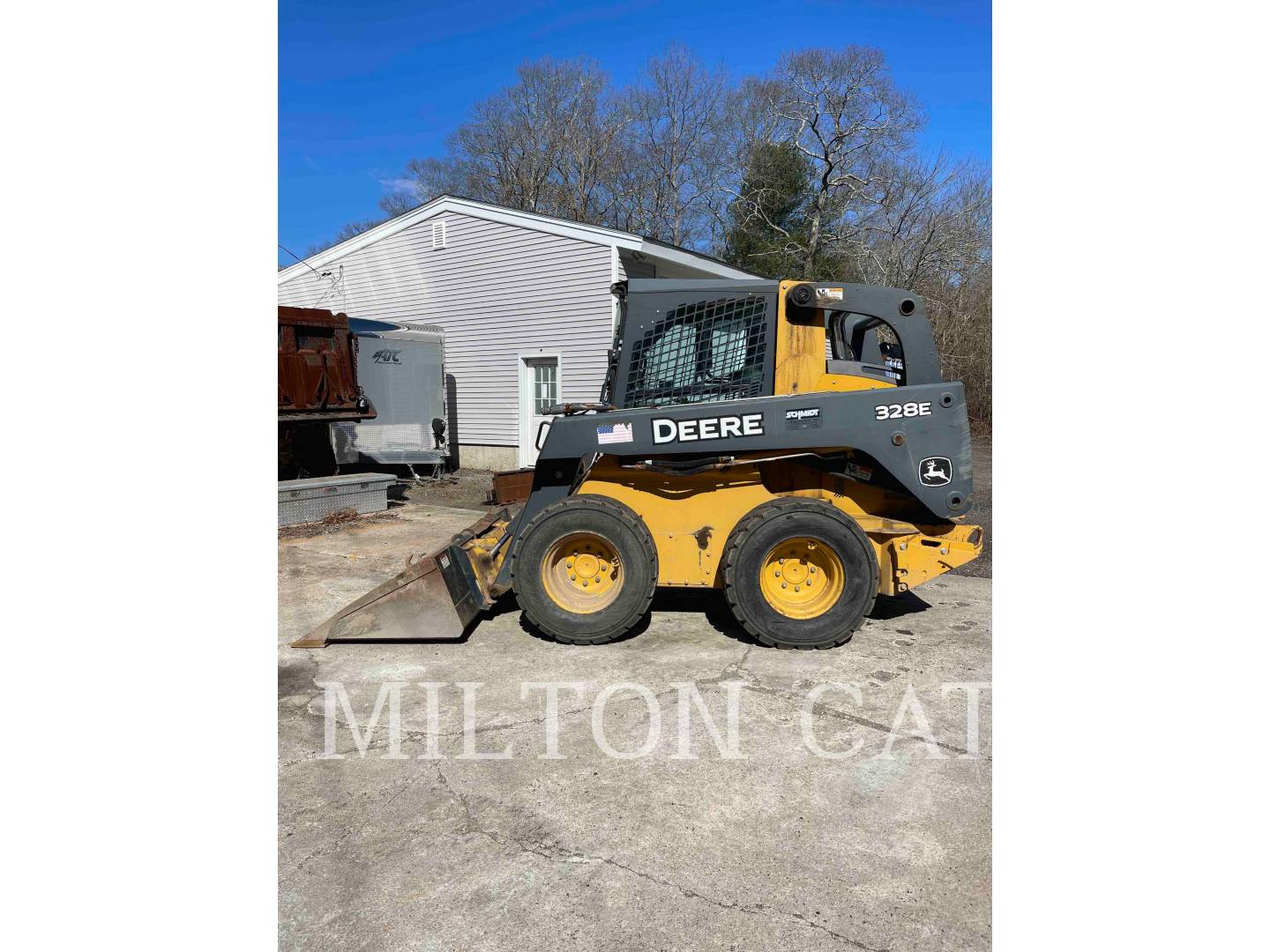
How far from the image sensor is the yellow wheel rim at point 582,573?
16.2 feet

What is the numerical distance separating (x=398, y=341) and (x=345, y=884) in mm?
11141

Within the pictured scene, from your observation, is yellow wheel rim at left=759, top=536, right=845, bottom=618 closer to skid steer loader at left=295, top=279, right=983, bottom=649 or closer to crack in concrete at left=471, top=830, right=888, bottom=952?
skid steer loader at left=295, top=279, right=983, bottom=649

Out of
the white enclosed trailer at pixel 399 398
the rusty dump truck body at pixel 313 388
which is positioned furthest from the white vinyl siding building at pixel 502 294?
the rusty dump truck body at pixel 313 388

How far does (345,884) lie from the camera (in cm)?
253

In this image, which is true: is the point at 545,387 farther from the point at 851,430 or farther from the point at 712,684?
the point at 712,684

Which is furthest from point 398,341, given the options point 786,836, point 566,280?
point 786,836

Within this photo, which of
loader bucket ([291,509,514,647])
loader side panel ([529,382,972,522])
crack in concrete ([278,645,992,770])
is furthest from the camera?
loader bucket ([291,509,514,647])

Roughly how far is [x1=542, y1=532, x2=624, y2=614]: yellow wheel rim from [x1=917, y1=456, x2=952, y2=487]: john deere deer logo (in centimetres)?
198

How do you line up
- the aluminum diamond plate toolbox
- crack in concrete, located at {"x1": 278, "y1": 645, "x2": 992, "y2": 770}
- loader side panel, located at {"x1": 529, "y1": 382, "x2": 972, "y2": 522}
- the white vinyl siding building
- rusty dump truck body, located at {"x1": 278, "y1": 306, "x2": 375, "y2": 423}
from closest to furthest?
crack in concrete, located at {"x1": 278, "y1": 645, "x2": 992, "y2": 770}, loader side panel, located at {"x1": 529, "y1": 382, "x2": 972, "y2": 522}, the aluminum diamond plate toolbox, rusty dump truck body, located at {"x1": 278, "y1": 306, "x2": 375, "y2": 423}, the white vinyl siding building

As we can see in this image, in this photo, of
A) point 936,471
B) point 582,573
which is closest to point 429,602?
point 582,573

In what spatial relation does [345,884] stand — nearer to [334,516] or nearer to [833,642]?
[833,642]

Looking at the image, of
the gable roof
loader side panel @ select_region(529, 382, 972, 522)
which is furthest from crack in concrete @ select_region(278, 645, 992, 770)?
the gable roof

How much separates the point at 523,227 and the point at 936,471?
10.3 metres

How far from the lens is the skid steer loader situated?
464 cm
